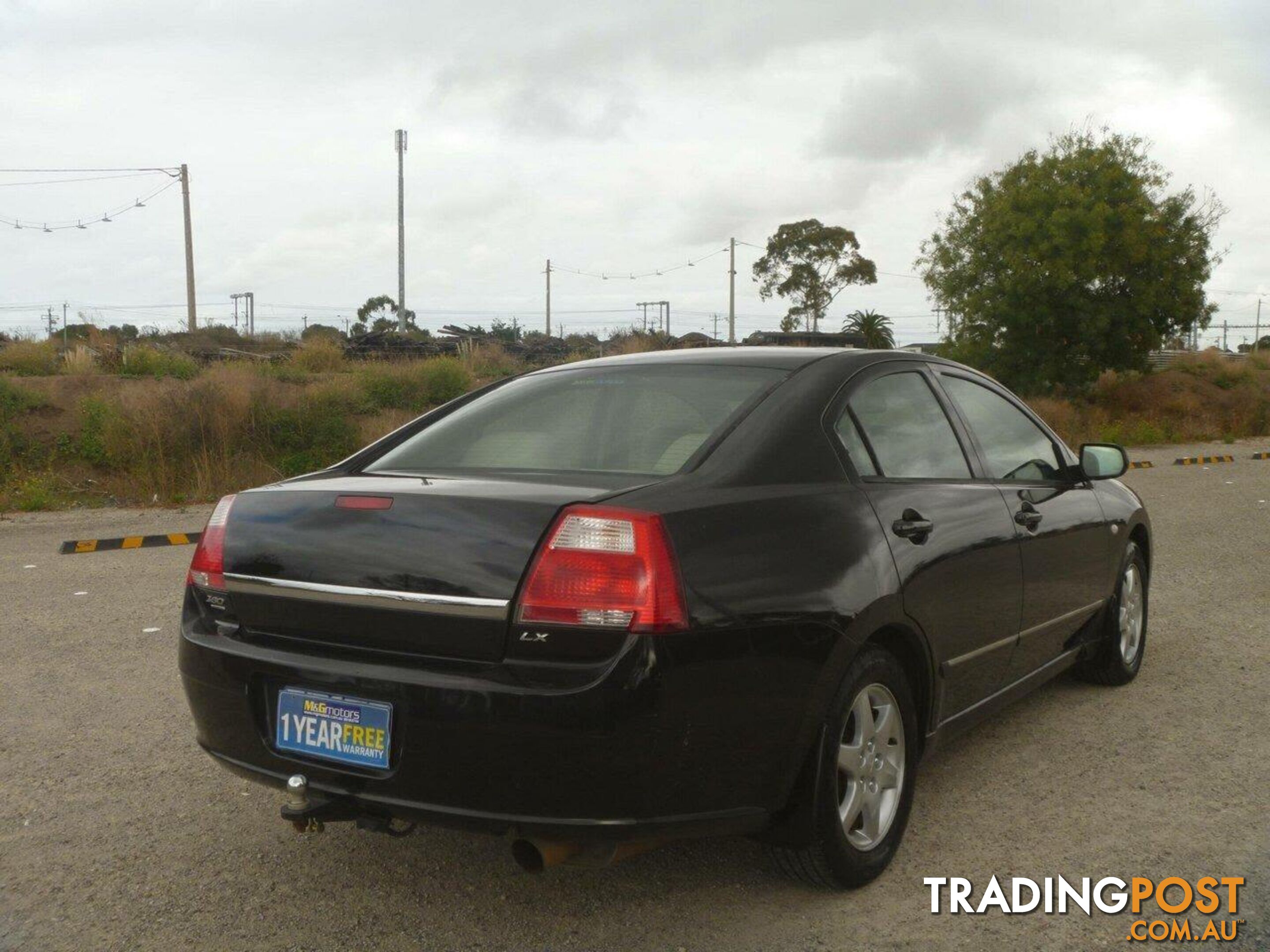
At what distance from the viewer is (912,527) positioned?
370 cm

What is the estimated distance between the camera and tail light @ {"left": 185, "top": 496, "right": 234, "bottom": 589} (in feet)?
11.2

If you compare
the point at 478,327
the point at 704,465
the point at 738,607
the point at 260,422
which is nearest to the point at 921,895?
the point at 738,607

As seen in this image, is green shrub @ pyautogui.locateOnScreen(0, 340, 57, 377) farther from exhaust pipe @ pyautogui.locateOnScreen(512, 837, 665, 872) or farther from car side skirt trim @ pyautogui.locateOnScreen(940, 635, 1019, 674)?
exhaust pipe @ pyautogui.locateOnScreen(512, 837, 665, 872)

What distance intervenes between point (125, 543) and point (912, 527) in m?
9.08

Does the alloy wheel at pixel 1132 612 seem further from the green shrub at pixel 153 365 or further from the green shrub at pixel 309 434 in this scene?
the green shrub at pixel 153 365

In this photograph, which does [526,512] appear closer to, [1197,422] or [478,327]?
[1197,422]

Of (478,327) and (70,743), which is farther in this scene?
(478,327)

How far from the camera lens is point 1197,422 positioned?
110 ft

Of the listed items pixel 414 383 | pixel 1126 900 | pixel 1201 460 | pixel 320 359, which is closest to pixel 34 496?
pixel 414 383

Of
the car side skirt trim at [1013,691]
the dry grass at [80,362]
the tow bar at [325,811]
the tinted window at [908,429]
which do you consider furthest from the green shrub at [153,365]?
the tow bar at [325,811]

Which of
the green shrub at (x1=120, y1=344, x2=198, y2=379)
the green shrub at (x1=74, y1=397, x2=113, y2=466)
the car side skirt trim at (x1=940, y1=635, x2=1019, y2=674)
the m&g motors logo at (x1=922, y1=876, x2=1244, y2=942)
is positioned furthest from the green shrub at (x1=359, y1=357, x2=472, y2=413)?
the m&g motors logo at (x1=922, y1=876, x2=1244, y2=942)

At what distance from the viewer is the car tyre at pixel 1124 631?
5531 millimetres

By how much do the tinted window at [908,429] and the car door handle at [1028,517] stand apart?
0.89 ft

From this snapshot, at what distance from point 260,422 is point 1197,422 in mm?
26145
